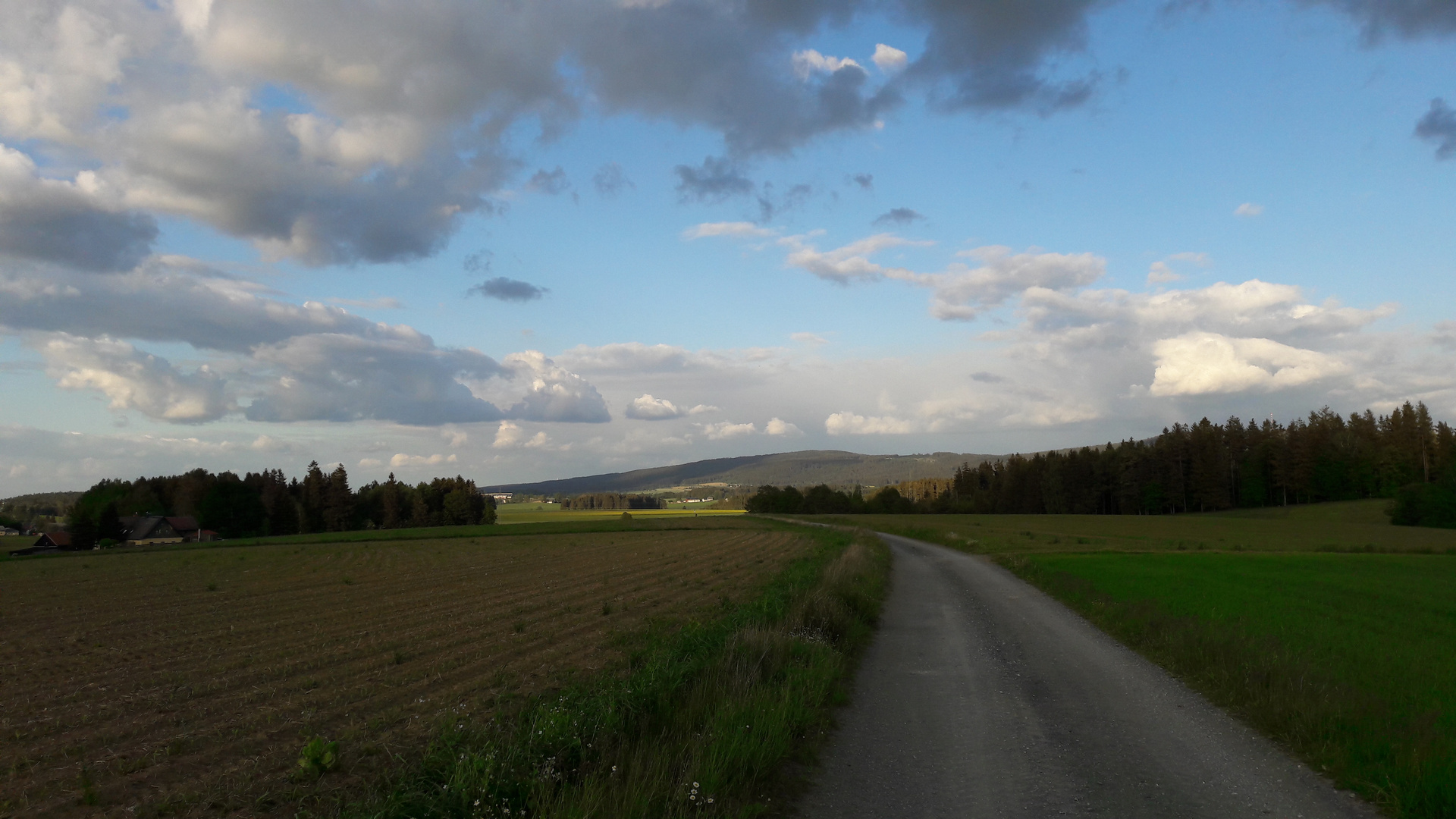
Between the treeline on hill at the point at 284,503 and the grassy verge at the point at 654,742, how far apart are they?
109199mm

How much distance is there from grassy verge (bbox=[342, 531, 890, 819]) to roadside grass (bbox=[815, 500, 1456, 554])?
34453 millimetres

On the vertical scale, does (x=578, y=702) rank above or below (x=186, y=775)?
above

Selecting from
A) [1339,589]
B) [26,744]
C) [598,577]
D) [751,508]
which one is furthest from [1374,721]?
[751,508]

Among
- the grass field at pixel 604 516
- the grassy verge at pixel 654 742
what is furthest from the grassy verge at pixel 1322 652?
the grass field at pixel 604 516

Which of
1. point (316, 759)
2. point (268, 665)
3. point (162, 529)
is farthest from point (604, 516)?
point (316, 759)

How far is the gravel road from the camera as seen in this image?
6297 millimetres

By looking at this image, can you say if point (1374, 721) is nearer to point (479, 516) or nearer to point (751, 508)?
point (479, 516)

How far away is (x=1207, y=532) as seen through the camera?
6316 centimetres

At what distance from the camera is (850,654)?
1292 centimetres

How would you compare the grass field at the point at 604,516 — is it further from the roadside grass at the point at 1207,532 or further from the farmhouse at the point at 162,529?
the farmhouse at the point at 162,529

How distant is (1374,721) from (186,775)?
12.9m

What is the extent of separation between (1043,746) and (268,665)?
1395 centimetres

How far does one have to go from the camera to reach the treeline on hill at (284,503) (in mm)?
101375

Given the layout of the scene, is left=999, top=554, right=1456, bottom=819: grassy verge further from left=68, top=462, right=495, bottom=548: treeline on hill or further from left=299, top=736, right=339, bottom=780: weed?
left=68, top=462, right=495, bottom=548: treeline on hill
